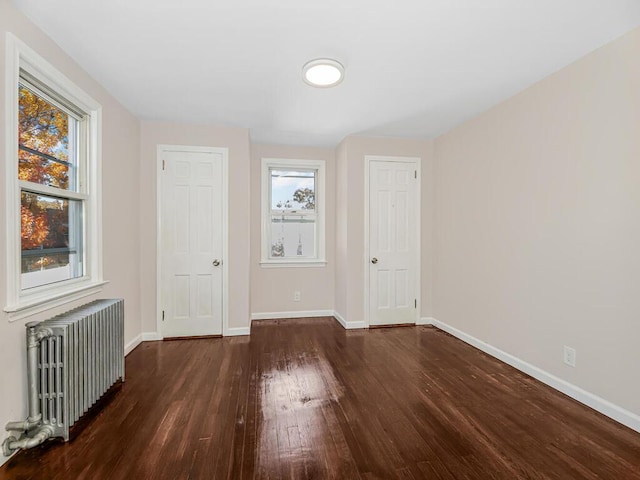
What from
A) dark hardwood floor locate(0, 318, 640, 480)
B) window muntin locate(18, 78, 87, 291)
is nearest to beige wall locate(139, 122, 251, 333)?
Answer: dark hardwood floor locate(0, 318, 640, 480)

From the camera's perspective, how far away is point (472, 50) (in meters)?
2.24

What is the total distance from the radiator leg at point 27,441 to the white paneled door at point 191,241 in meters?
1.94

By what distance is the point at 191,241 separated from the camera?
377 centimetres

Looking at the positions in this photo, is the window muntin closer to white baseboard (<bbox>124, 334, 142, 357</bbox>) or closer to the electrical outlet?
white baseboard (<bbox>124, 334, 142, 357</bbox>)

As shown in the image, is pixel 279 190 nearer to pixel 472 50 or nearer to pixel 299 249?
pixel 299 249

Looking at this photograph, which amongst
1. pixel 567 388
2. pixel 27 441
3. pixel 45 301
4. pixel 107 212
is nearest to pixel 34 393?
pixel 27 441

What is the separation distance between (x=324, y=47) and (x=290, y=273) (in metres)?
3.04

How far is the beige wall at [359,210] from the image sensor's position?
4.18m

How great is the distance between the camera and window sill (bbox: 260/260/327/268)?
4.57 metres

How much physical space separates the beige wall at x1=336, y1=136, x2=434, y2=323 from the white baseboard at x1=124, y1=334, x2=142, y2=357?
2424 mm

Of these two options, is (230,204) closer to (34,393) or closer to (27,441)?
(34,393)

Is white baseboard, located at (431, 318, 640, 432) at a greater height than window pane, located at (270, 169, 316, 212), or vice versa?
window pane, located at (270, 169, 316, 212)

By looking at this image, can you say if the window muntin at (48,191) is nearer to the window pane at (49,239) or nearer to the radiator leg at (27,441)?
the window pane at (49,239)

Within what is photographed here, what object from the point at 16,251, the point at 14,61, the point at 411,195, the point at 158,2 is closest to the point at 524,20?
the point at 158,2
